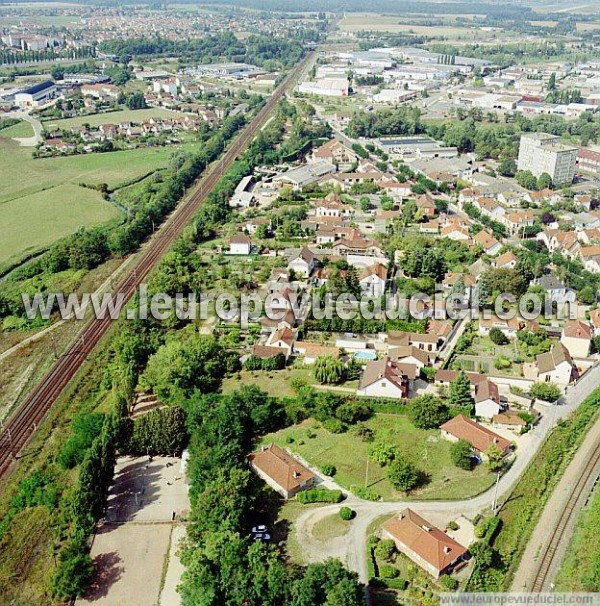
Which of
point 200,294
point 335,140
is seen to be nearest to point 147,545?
point 200,294

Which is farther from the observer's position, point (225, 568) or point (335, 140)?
point (335, 140)

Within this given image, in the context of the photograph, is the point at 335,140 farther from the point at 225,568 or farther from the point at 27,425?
the point at 225,568

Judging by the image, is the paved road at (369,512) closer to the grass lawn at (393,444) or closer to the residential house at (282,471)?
the grass lawn at (393,444)

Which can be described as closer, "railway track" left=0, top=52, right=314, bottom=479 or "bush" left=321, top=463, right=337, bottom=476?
"bush" left=321, top=463, right=337, bottom=476

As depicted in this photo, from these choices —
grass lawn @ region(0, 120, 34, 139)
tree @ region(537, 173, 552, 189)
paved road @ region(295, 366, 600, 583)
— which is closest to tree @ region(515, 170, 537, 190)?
tree @ region(537, 173, 552, 189)

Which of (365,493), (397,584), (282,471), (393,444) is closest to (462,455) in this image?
(393,444)

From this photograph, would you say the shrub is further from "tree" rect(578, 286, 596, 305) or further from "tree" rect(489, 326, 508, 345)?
"tree" rect(578, 286, 596, 305)
